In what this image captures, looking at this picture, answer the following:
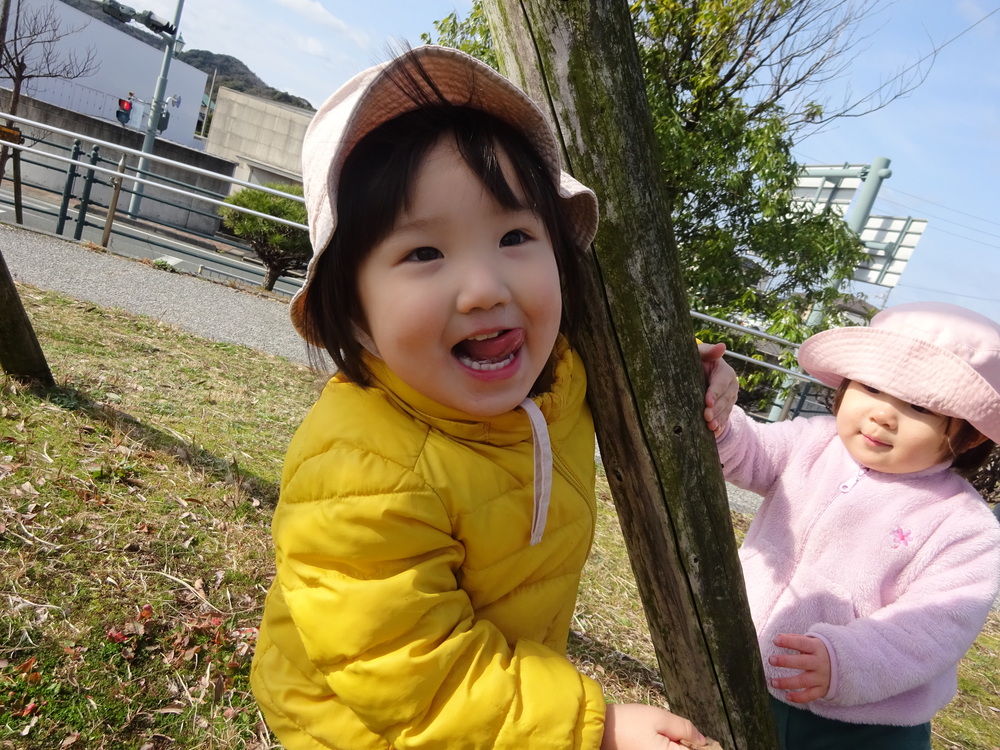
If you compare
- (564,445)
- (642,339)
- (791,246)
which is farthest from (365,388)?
(791,246)

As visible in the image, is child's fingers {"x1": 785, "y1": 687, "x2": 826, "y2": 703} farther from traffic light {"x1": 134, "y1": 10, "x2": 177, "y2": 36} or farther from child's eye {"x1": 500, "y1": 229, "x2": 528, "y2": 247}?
traffic light {"x1": 134, "y1": 10, "x2": 177, "y2": 36}

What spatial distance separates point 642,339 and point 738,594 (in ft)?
2.05

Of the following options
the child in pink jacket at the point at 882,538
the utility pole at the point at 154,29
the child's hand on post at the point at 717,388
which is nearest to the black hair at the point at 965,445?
the child in pink jacket at the point at 882,538

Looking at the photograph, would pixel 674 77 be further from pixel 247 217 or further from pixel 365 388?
pixel 365 388

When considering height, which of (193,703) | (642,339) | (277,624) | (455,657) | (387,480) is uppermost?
(642,339)

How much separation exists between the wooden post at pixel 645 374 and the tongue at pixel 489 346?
0.99 ft

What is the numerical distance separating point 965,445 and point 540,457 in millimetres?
1182

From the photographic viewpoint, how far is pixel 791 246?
802 centimetres

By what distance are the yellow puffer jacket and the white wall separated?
3853 centimetres

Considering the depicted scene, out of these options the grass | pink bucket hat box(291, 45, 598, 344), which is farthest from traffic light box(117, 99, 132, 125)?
pink bucket hat box(291, 45, 598, 344)

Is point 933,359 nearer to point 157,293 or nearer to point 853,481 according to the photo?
point 853,481

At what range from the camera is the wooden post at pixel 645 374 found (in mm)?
1387

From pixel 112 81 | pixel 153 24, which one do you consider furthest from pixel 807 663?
pixel 112 81

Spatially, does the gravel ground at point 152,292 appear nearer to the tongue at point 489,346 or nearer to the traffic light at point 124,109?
the tongue at point 489,346
